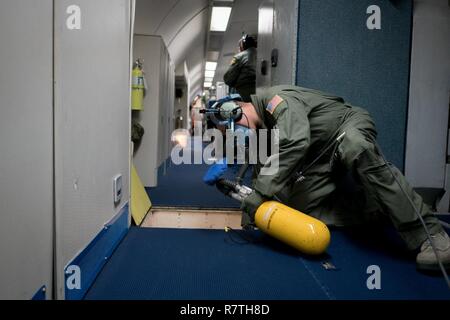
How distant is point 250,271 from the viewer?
137 centimetres

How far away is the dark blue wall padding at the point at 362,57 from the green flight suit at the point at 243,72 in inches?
65.5

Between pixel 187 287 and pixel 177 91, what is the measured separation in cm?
1116

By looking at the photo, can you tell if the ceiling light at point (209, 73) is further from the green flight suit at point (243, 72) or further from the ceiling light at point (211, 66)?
the green flight suit at point (243, 72)

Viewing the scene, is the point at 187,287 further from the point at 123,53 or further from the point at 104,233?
the point at 123,53

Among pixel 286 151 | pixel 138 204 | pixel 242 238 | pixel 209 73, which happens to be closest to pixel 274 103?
pixel 286 151

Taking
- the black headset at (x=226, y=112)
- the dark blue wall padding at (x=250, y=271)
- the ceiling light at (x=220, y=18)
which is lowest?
the dark blue wall padding at (x=250, y=271)

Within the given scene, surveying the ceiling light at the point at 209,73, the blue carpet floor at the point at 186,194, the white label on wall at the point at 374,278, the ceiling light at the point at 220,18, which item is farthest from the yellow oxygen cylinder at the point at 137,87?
the ceiling light at the point at 209,73

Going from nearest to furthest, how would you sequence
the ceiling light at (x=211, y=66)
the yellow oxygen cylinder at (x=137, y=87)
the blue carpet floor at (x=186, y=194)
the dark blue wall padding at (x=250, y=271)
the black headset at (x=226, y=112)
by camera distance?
the dark blue wall padding at (x=250, y=271) < the black headset at (x=226, y=112) < the blue carpet floor at (x=186, y=194) < the yellow oxygen cylinder at (x=137, y=87) < the ceiling light at (x=211, y=66)

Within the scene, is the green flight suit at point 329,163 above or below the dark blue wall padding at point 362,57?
below

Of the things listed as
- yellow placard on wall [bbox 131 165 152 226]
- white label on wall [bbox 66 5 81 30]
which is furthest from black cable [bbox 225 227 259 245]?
white label on wall [bbox 66 5 81 30]

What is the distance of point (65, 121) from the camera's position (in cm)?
96

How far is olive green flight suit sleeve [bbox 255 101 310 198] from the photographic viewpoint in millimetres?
1560

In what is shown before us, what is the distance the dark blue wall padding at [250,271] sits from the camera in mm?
1175
